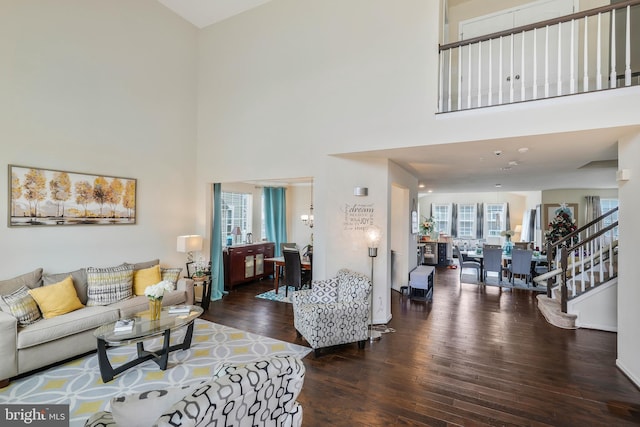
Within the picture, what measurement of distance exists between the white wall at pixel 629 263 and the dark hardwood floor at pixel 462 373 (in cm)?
25

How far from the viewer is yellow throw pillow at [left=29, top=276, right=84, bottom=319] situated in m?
3.45

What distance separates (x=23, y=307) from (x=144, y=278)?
1.44 meters

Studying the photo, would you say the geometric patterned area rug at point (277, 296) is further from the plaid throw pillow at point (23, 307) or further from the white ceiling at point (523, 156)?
the plaid throw pillow at point (23, 307)

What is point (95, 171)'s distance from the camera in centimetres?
446

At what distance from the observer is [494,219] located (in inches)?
501

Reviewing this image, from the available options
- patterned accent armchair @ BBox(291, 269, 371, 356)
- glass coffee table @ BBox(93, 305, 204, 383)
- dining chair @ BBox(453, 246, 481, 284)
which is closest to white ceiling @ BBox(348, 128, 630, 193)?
patterned accent armchair @ BBox(291, 269, 371, 356)

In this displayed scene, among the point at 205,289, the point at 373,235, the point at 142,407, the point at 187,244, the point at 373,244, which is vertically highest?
the point at 373,235

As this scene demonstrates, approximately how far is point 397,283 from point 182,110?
5.97 meters

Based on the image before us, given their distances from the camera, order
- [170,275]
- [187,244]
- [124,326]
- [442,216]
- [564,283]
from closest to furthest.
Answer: [124,326], [564,283], [170,275], [187,244], [442,216]

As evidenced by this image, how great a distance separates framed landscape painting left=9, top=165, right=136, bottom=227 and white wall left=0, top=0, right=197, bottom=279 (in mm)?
103

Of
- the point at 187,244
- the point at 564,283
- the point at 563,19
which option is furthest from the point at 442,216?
the point at 187,244

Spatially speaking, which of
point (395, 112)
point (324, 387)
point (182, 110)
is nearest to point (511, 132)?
point (395, 112)

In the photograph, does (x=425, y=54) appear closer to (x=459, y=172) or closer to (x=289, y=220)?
(x=459, y=172)

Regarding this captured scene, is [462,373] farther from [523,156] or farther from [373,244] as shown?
[523,156]
